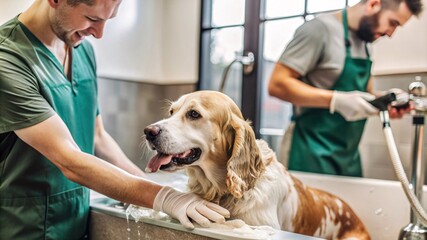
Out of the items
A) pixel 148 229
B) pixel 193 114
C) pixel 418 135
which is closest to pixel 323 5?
pixel 418 135

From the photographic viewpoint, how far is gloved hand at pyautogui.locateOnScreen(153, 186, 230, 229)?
0.94 m

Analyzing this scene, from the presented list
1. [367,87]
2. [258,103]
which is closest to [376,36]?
[367,87]

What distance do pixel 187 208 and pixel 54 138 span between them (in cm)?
35

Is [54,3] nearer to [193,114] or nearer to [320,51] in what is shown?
[193,114]

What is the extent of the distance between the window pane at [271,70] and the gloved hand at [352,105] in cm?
62

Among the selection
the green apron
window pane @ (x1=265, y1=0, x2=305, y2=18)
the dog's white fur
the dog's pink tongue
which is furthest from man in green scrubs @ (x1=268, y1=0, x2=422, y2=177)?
Result: the dog's pink tongue

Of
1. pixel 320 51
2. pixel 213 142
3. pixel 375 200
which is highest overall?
pixel 320 51

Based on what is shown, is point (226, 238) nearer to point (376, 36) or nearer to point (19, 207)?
point (19, 207)

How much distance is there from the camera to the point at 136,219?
1064 millimetres

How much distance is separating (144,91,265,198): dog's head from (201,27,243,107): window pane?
1488 millimetres

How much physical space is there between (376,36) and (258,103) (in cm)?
79

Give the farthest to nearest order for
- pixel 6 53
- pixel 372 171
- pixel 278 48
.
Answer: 1. pixel 278 48
2. pixel 372 171
3. pixel 6 53

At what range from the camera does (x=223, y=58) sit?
8.79ft

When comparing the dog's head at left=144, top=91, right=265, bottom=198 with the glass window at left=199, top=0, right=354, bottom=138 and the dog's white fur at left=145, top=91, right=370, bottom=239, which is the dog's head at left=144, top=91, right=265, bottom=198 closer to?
the dog's white fur at left=145, top=91, right=370, bottom=239
